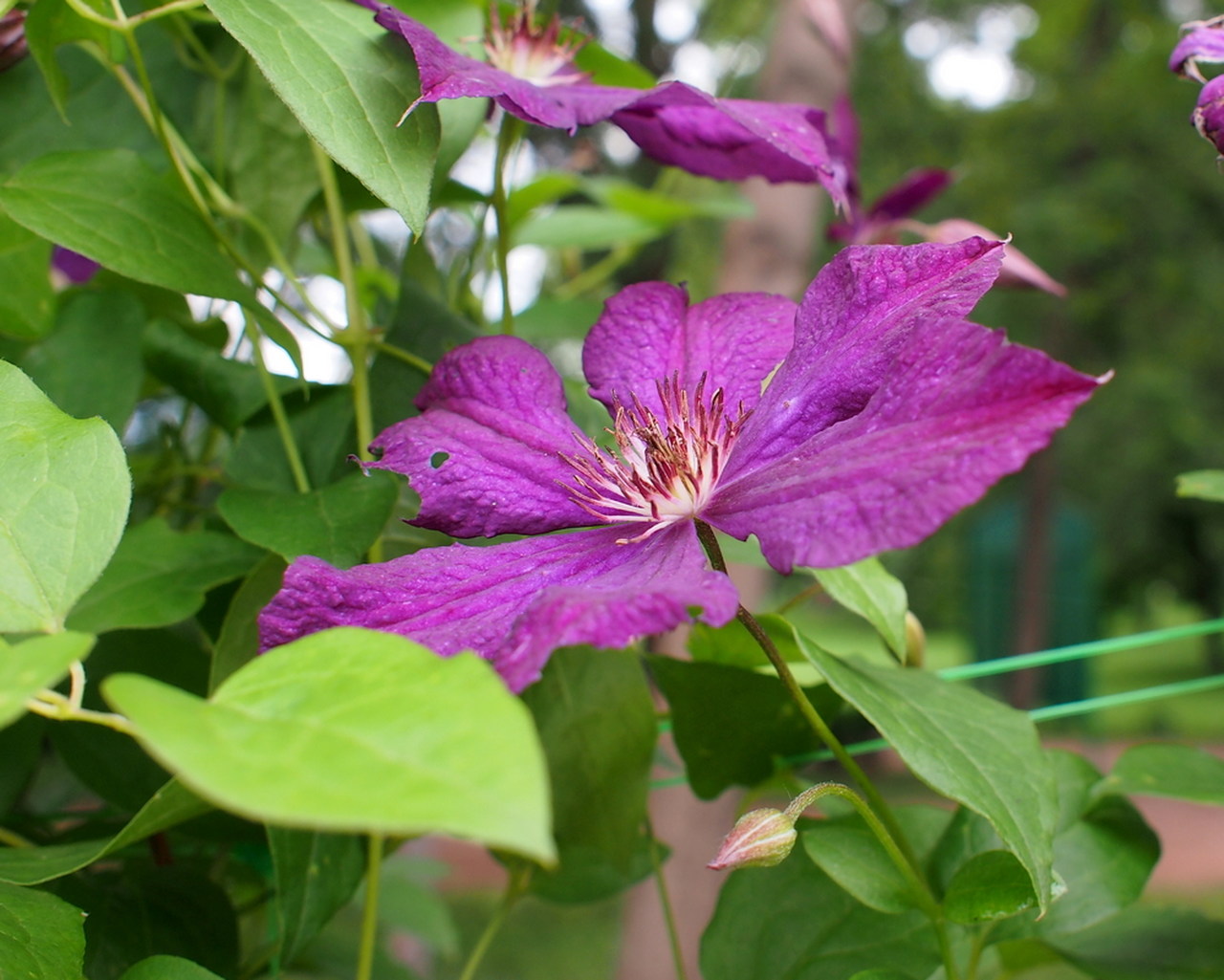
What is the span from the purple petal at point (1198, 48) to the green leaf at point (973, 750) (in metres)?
0.27

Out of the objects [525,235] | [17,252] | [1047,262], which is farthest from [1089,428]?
[17,252]

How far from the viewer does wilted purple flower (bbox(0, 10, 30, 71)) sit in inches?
20.5

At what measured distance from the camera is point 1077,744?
204 inches

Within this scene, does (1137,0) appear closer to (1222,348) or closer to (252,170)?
(1222,348)

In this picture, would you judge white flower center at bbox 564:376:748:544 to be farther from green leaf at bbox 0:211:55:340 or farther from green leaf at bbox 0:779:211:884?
green leaf at bbox 0:211:55:340

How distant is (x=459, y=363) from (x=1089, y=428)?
7220mm

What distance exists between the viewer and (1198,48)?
16.5 inches

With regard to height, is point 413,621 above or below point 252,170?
below

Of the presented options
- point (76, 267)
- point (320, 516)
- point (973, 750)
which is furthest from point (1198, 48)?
point (76, 267)

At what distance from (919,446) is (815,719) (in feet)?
0.39

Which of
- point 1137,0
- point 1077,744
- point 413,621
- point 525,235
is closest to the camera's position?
point 413,621

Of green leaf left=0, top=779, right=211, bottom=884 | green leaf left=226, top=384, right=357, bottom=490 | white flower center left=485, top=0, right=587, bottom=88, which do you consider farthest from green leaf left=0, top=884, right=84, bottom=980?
white flower center left=485, top=0, right=587, bottom=88

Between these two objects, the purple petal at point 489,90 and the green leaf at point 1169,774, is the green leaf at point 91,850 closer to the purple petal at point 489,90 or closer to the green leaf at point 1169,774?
the purple petal at point 489,90

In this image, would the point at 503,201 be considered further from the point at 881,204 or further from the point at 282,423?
the point at 881,204
